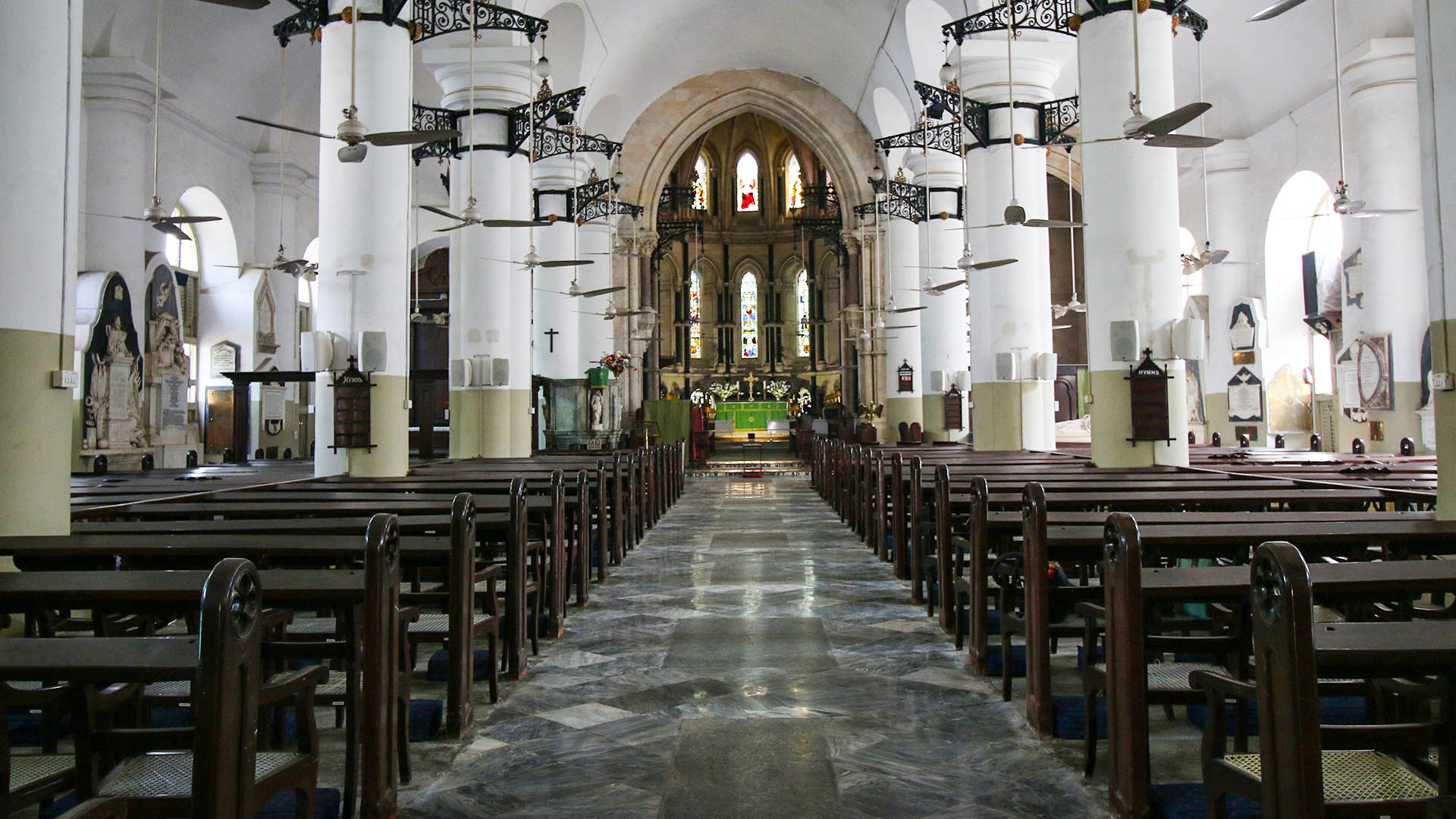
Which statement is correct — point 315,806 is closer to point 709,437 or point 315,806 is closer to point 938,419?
point 938,419

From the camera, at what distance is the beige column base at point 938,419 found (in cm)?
1864

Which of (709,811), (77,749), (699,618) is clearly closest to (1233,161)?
(699,618)

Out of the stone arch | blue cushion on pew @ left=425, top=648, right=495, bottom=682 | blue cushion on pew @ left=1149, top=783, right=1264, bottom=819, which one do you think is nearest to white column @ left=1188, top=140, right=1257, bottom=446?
the stone arch

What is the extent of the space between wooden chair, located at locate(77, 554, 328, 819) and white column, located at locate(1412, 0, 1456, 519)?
514 cm

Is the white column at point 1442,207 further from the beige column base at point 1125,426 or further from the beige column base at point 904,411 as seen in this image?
the beige column base at point 904,411

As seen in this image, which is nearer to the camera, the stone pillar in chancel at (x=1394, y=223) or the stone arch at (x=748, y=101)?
the stone pillar in chancel at (x=1394, y=223)

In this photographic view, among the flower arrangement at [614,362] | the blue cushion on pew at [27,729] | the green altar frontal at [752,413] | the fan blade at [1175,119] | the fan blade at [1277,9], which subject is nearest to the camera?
the blue cushion on pew at [27,729]

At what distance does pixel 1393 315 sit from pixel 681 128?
17041 millimetres

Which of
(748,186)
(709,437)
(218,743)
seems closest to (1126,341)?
(218,743)

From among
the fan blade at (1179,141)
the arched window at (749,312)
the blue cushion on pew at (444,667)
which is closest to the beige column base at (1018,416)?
the fan blade at (1179,141)

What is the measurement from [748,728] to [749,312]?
30.4 metres

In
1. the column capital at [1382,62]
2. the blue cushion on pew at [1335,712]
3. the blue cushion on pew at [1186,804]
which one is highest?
the column capital at [1382,62]

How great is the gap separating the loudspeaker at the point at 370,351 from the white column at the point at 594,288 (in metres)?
11.5

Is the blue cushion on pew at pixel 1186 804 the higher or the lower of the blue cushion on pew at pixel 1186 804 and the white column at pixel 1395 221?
the lower
